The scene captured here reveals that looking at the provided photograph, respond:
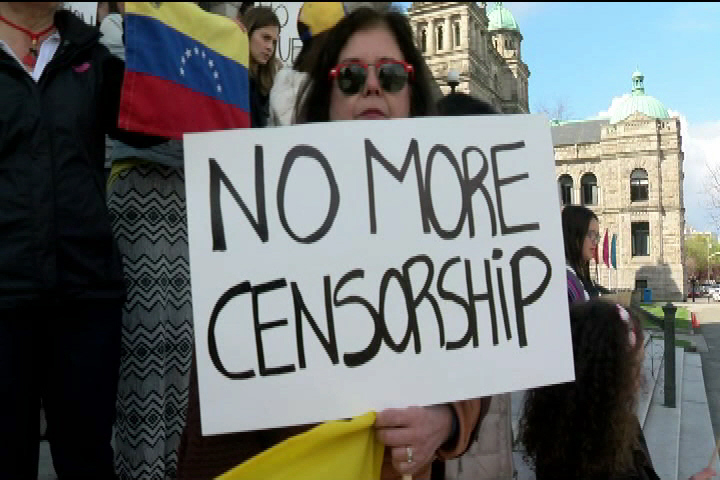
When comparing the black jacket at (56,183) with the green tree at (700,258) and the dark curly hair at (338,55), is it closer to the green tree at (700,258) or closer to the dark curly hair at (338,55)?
the dark curly hair at (338,55)

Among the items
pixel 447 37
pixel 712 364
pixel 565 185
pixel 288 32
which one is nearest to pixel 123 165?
pixel 565 185

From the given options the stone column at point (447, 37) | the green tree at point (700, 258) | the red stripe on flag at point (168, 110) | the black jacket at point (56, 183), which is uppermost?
the stone column at point (447, 37)

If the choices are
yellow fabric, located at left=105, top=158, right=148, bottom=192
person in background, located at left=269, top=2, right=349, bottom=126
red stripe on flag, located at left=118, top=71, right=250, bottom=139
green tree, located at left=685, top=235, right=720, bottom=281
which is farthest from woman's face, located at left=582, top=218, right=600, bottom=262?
yellow fabric, located at left=105, top=158, right=148, bottom=192

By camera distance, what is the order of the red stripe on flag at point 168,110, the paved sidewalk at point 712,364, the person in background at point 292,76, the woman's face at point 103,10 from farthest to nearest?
the paved sidewalk at point 712,364 < the woman's face at point 103,10 < the person in background at point 292,76 < the red stripe on flag at point 168,110

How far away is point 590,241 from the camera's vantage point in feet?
11.9

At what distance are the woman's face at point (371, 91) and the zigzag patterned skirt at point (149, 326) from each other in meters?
0.94

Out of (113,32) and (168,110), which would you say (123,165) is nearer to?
(168,110)

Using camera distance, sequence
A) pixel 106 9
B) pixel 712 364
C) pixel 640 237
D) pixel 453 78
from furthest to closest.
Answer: pixel 712 364
pixel 453 78
pixel 640 237
pixel 106 9

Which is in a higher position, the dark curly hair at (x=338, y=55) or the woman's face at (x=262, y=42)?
the woman's face at (x=262, y=42)

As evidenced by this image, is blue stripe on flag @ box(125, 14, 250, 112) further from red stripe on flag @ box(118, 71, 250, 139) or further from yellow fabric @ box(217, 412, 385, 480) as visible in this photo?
yellow fabric @ box(217, 412, 385, 480)

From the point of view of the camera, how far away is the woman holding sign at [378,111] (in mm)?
1164

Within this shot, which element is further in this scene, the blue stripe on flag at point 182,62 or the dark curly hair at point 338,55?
the blue stripe on flag at point 182,62

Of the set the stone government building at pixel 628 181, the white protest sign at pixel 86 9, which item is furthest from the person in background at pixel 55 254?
the white protest sign at pixel 86 9

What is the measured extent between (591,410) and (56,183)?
1.80 m
